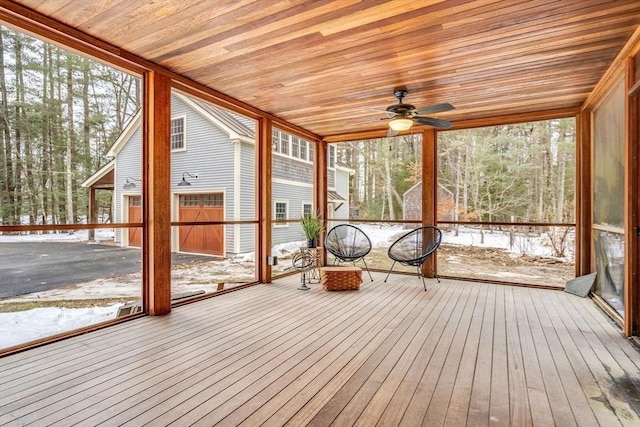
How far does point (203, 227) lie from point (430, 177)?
5724mm

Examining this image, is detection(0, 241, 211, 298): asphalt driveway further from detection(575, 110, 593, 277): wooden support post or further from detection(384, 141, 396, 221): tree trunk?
detection(384, 141, 396, 221): tree trunk

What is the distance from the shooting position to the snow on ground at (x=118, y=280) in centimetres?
321

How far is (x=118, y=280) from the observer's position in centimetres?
603

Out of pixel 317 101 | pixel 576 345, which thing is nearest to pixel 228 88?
pixel 317 101

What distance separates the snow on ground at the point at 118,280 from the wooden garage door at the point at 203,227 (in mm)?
708

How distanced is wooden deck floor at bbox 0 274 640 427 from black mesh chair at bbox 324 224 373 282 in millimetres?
1799

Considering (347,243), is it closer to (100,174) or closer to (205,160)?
(100,174)

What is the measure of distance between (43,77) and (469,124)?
552cm

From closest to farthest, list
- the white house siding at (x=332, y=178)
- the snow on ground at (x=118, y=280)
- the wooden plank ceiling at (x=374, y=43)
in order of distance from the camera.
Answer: the wooden plank ceiling at (x=374, y=43) < the snow on ground at (x=118, y=280) < the white house siding at (x=332, y=178)

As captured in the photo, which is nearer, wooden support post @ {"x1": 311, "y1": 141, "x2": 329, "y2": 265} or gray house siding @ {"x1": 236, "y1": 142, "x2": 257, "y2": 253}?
wooden support post @ {"x1": 311, "y1": 141, "x2": 329, "y2": 265}

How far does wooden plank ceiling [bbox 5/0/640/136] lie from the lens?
2332 millimetres

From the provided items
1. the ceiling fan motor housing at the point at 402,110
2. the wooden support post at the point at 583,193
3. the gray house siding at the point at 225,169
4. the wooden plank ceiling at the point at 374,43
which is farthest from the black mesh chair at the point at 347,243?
the wooden support post at the point at 583,193

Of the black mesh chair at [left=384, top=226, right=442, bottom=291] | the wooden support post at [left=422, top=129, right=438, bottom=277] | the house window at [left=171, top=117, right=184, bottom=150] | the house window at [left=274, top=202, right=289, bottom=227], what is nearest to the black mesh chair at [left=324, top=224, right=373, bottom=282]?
the black mesh chair at [left=384, top=226, right=442, bottom=291]

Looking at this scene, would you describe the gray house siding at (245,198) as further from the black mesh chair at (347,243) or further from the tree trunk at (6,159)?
the tree trunk at (6,159)
